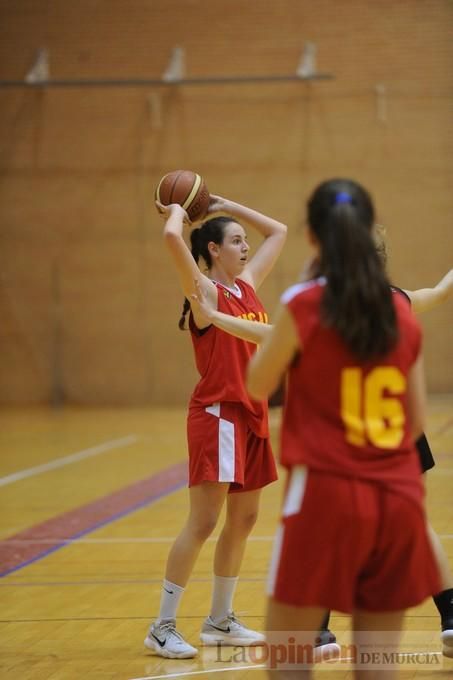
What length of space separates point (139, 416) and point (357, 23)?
6721mm

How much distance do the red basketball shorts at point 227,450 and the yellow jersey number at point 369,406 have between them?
6.11ft

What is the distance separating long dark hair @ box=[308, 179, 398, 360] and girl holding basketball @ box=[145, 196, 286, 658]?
1.71 meters

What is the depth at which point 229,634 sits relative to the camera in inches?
179

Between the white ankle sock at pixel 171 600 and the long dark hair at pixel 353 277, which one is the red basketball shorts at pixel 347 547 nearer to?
the long dark hair at pixel 353 277

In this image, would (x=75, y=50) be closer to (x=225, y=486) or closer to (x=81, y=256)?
(x=81, y=256)

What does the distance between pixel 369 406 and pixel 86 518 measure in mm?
5655

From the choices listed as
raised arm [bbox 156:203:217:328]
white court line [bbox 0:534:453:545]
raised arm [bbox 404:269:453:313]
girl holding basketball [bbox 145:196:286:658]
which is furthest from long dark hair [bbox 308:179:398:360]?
white court line [bbox 0:534:453:545]

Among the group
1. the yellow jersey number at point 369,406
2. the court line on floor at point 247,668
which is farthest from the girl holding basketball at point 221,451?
the yellow jersey number at point 369,406

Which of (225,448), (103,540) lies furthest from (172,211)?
(103,540)

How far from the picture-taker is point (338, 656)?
4305 millimetres

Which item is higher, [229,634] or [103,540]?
[229,634]

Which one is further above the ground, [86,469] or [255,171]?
[255,171]

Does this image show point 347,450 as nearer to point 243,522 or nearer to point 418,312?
point 418,312

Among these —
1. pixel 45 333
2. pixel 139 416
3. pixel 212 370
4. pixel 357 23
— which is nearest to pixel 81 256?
pixel 45 333
